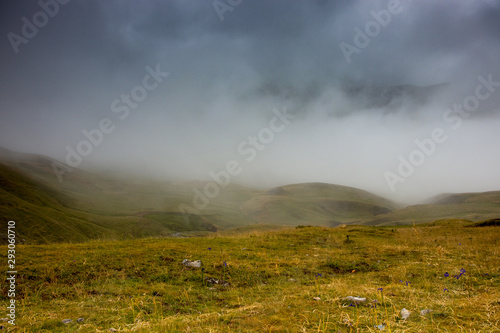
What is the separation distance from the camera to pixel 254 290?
394 inches

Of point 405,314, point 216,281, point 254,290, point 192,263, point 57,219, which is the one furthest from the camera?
point 57,219

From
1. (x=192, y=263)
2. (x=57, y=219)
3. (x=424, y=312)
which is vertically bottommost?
(x=57, y=219)

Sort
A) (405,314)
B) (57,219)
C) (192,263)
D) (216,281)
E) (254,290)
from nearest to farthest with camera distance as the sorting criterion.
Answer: (405,314) < (254,290) < (216,281) < (192,263) < (57,219)

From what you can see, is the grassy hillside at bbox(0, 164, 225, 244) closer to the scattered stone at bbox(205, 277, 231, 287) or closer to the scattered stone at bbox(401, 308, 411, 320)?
the scattered stone at bbox(205, 277, 231, 287)

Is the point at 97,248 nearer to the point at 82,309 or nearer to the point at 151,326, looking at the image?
the point at 82,309

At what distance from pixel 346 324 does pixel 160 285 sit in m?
7.57

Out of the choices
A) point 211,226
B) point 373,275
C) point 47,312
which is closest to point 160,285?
point 47,312

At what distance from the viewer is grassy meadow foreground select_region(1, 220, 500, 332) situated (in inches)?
209

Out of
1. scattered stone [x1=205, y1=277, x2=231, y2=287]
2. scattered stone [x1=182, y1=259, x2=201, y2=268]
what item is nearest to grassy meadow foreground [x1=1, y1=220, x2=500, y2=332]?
scattered stone [x1=205, y1=277, x2=231, y2=287]

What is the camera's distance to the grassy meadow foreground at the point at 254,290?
17.5ft

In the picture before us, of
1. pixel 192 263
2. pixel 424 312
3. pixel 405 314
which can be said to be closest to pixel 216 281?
A: pixel 192 263

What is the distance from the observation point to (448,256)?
16469mm

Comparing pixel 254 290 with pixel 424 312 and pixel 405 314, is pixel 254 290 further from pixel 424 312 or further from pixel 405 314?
pixel 424 312

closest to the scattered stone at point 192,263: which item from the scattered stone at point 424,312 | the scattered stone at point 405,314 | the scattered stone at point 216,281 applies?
the scattered stone at point 216,281
